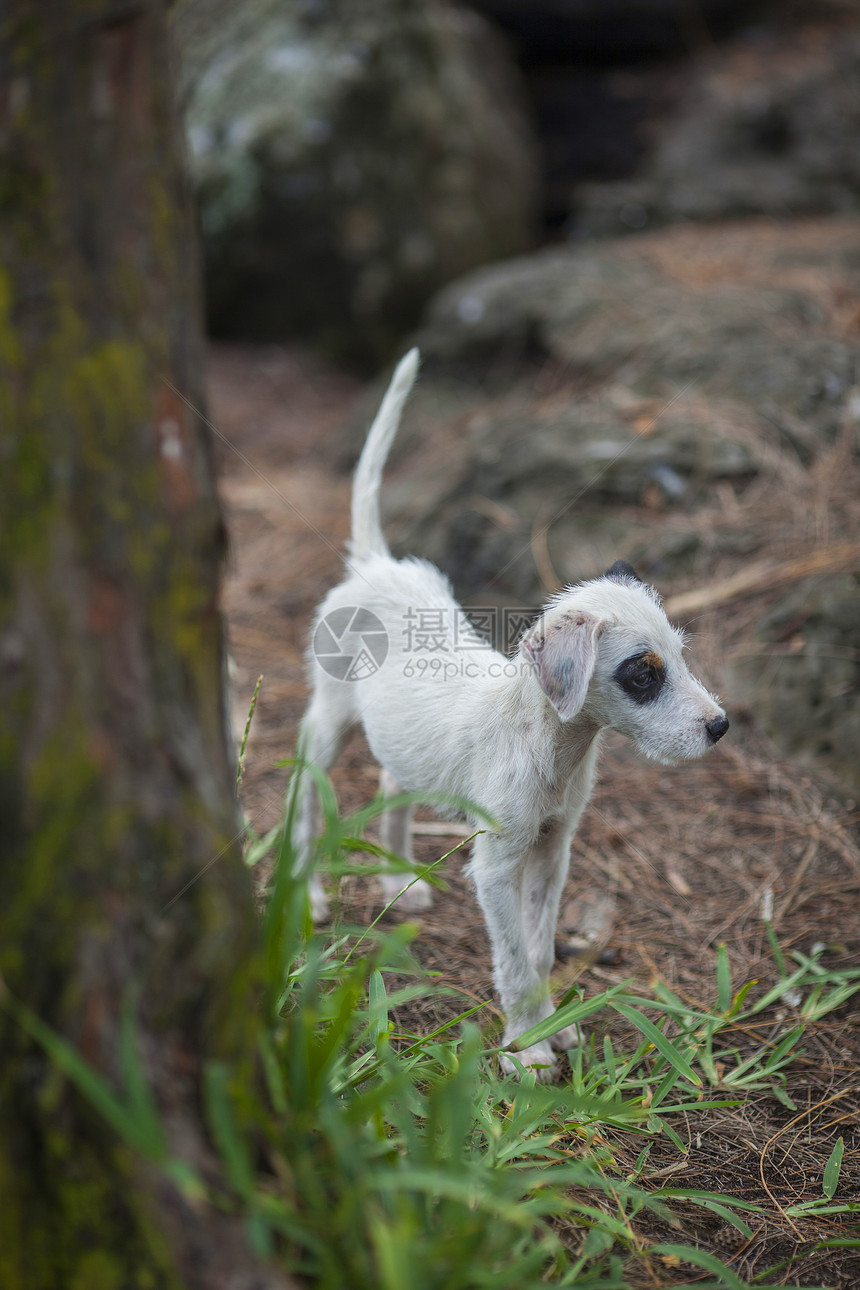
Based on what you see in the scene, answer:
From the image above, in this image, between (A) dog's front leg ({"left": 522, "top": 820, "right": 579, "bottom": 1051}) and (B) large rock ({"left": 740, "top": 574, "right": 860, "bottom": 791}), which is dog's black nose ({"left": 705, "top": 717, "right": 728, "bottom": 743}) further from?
(B) large rock ({"left": 740, "top": 574, "right": 860, "bottom": 791})

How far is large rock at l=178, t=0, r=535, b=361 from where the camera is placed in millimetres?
8312

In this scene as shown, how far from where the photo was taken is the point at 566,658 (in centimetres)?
255

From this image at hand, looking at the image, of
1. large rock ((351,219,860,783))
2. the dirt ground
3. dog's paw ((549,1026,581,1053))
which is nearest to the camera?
the dirt ground

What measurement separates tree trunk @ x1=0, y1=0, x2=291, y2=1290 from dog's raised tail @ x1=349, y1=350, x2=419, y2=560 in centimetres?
185

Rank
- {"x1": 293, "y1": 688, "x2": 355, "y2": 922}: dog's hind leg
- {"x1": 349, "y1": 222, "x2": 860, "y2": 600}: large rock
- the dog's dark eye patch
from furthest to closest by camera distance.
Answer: {"x1": 349, "y1": 222, "x2": 860, "y2": 600}: large rock → {"x1": 293, "y1": 688, "x2": 355, "y2": 922}: dog's hind leg → the dog's dark eye patch

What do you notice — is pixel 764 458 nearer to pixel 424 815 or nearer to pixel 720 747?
pixel 720 747

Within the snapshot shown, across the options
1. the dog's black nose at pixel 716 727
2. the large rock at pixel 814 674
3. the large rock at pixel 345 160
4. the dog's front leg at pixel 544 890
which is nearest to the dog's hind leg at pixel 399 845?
the dog's front leg at pixel 544 890

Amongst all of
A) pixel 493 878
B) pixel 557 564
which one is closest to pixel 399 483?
pixel 557 564

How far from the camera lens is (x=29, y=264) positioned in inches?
55.6

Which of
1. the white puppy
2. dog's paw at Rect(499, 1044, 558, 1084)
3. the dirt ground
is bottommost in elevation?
the dirt ground

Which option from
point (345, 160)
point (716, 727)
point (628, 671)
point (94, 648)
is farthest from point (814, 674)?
point (345, 160)

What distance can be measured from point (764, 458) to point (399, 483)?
8.10ft

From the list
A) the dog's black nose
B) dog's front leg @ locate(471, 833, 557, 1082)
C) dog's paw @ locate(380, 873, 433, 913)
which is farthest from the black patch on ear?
dog's paw @ locate(380, 873, 433, 913)

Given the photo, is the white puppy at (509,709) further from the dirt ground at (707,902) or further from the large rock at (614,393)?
the large rock at (614,393)
